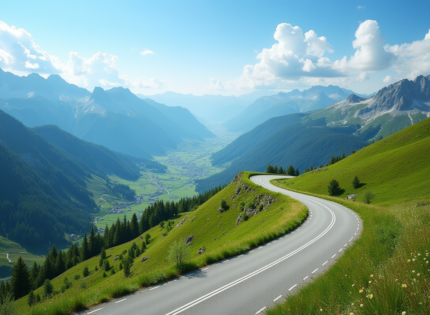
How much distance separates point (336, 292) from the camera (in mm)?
8133

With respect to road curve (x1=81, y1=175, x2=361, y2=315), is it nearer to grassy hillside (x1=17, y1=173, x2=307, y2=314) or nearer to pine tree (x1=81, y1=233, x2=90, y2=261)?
grassy hillside (x1=17, y1=173, x2=307, y2=314)

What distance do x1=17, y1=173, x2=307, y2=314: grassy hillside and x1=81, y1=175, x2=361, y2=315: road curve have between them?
2.49ft

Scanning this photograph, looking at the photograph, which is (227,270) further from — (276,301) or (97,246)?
(97,246)

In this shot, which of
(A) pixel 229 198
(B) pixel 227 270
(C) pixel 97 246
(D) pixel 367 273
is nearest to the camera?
(D) pixel 367 273

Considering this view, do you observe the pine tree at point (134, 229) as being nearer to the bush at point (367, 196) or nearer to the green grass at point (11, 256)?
the green grass at point (11, 256)

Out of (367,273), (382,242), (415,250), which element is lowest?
(382,242)

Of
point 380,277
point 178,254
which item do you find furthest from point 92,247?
point 380,277

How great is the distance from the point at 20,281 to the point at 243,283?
9580 cm

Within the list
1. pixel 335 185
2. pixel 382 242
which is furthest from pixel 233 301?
pixel 335 185

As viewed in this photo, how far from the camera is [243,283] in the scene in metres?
13.6

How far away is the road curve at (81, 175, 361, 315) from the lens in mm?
11039

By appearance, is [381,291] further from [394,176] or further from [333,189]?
[394,176]

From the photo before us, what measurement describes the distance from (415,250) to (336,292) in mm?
3010

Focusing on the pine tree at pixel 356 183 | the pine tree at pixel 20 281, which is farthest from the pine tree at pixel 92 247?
the pine tree at pixel 356 183
